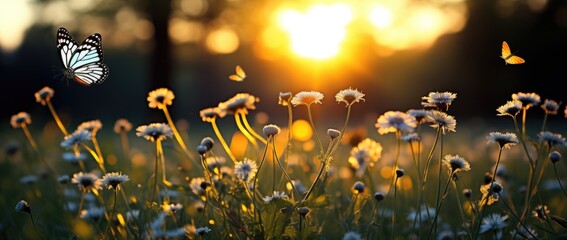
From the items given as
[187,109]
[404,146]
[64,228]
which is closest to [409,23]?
[187,109]

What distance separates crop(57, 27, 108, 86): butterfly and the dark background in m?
9.30

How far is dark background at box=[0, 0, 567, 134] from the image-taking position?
14508 millimetres

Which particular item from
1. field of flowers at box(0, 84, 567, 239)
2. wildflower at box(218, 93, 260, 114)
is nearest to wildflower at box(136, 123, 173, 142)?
field of flowers at box(0, 84, 567, 239)

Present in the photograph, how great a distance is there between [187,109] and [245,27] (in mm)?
4587

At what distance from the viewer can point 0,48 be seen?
1670 cm

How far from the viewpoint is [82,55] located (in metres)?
2.48

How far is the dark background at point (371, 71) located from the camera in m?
14.5

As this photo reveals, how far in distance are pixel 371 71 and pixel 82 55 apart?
15140 mm

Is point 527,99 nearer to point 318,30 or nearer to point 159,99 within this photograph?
point 159,99

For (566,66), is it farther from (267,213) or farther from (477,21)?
(267,213)

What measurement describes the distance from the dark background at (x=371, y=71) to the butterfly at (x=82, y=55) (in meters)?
9.30

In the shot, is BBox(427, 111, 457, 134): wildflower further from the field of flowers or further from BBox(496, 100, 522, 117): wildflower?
BBox(496, 100, 522, 117): wildflower

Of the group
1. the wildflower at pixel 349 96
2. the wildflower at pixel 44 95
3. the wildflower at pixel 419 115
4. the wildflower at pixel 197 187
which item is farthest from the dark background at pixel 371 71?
the wildflower at pixel 419 115

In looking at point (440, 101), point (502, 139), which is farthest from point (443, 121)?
point (502, 139)
